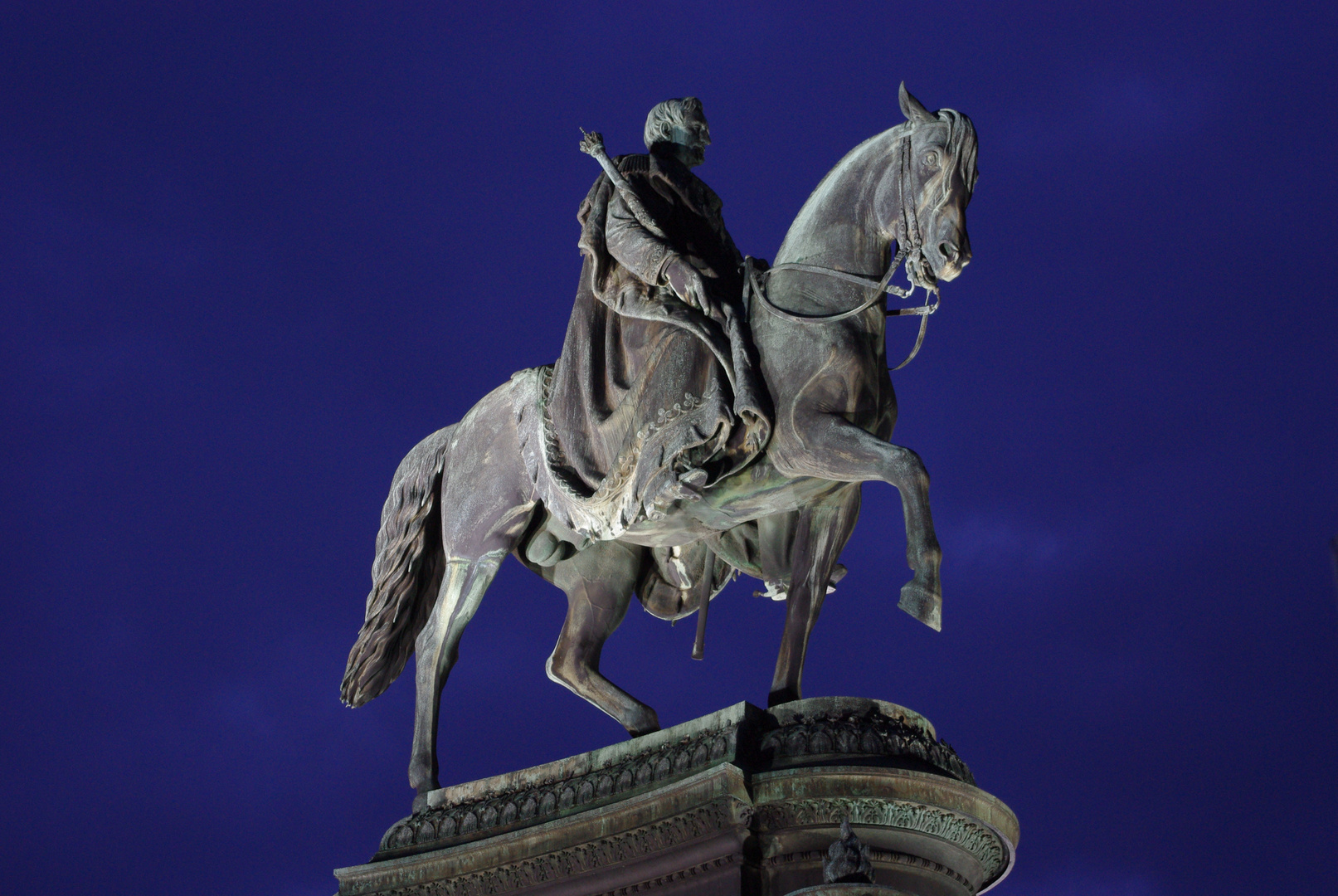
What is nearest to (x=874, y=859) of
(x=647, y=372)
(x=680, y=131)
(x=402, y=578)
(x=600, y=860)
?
(x=600, y=860)

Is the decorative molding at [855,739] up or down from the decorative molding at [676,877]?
up

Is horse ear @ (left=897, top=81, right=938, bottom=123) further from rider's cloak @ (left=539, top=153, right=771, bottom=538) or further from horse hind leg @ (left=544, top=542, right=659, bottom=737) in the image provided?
horse hind leg @ (left=544, top=542, right=659, bottom=737)

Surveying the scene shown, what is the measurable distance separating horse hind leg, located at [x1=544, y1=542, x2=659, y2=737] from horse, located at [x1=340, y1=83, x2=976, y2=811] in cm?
1

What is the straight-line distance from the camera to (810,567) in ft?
30.4

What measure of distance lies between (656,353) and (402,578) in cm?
247

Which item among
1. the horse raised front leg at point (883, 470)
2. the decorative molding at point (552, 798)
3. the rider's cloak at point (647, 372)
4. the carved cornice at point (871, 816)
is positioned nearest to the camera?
the carved cornice at point (871, 816)

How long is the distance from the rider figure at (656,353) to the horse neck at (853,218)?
1.73 feet

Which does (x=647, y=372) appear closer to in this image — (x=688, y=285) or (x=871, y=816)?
(x=688, y=285)

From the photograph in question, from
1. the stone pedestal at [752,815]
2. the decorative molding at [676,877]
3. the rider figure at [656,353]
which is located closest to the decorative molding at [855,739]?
the stone pedestal at [752,815]

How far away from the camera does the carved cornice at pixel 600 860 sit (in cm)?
809

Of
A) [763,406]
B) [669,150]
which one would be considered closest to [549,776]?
[763,406]

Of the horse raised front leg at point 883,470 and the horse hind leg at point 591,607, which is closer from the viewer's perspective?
the horse raised front leg at point 883,470

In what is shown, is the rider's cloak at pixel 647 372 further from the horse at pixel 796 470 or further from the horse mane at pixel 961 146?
the horse mane at pixel 961 146

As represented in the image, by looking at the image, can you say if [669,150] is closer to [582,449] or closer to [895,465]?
[582,449]
